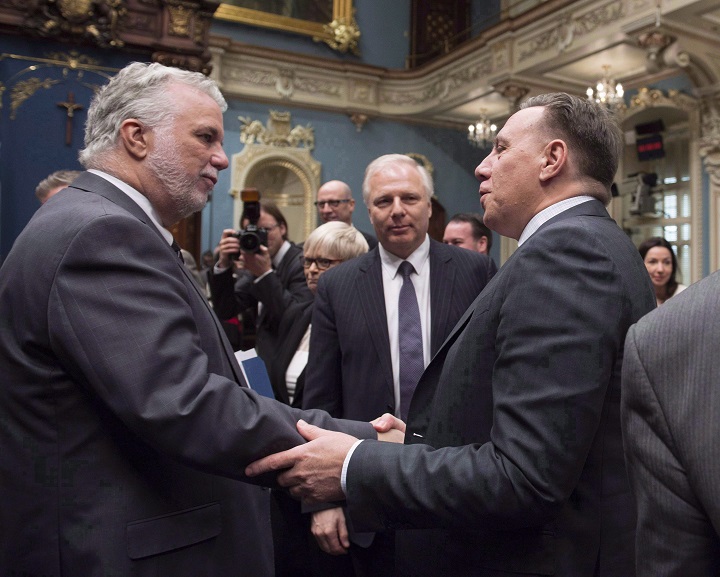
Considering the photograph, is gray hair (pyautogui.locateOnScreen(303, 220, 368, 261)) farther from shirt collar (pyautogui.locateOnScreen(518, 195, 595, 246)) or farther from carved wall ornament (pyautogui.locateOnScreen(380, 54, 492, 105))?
carved wall ornament (pyautogui.locateOnScreen(380, 54, 492, 105))

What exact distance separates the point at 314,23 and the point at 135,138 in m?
10.8

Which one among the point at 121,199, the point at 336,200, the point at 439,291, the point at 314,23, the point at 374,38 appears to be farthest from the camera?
the point at 374,38

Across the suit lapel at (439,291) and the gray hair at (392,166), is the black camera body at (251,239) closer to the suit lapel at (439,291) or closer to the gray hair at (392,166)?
the gray hair at (392,166)

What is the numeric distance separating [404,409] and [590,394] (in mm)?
1128

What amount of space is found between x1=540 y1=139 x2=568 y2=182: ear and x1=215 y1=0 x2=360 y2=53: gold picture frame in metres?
10.5

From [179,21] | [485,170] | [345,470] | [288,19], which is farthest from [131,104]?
[288,19]

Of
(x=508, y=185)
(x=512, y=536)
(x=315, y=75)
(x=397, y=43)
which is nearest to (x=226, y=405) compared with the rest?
(x=512, y=536)

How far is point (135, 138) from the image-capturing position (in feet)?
5.08

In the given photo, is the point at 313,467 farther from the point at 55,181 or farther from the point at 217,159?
the point at 55,181

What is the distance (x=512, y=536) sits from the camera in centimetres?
128

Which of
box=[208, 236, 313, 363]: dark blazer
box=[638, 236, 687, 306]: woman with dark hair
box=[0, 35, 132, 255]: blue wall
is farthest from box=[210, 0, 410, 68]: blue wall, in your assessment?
box=[208, 236, 313, 363]: dark blazer

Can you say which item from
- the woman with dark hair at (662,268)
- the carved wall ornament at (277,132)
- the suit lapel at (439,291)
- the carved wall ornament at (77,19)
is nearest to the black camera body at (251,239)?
the suit lapel at (439,291)

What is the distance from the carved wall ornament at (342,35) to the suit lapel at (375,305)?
10012 millimetres

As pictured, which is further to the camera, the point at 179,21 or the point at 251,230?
the point at 179,21
